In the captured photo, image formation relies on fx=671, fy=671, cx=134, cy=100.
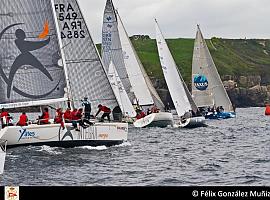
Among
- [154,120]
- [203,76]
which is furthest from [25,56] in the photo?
[203,76]

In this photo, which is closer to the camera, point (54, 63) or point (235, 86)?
point (54, 63)

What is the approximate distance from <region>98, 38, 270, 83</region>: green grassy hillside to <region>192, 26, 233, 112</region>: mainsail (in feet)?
254

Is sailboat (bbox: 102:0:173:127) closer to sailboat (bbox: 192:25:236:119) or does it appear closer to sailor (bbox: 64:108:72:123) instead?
sailboat (bbox: 192:25:236:119)

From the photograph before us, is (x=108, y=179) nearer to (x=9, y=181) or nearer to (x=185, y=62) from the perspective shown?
(x=9, y=181)

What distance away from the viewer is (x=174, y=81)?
49.8m

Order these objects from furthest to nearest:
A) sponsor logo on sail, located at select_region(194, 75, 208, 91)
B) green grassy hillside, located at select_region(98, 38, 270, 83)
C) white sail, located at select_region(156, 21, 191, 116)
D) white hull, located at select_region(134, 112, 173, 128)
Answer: green grassy hillside, located at select_region(98, 38, 270, 83) → sponsor logo on sail, located at select_region(194, 75, 208, 91) → white sail, located at select_region(156, 21, 191, 116) → white hull, located at select_region(134, 112, 173, 128)

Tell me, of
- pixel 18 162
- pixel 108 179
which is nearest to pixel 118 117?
pixel 18 162

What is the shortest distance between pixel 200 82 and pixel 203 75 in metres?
0.76

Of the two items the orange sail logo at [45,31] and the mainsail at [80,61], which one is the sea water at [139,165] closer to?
the mainsail at [80,61]

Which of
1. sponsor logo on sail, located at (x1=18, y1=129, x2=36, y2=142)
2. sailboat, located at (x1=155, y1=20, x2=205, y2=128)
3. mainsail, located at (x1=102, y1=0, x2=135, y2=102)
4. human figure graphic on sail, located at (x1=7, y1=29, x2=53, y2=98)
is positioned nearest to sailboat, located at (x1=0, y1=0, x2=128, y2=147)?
human figure graphic on sail, located at (x1=7, y1=29, x2=53, y2=98)

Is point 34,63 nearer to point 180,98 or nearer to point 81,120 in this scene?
point 81,120

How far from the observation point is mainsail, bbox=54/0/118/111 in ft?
94.1

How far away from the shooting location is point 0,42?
1061 inches
